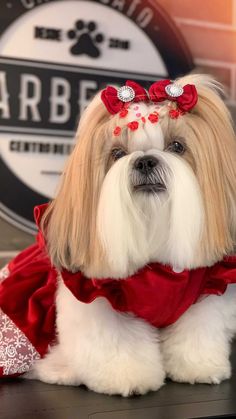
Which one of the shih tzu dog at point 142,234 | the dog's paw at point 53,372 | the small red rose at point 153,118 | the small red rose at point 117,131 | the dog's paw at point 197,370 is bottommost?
the dog's paw at point 53,372

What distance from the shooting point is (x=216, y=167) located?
1018 millimetres

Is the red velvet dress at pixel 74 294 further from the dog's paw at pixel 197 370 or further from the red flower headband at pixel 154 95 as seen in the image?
the red flower headband at pixel 154 95

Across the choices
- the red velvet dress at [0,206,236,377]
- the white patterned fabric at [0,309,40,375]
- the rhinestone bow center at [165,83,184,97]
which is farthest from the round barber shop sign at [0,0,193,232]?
the rhinestone bow center at [165,83,184,97]

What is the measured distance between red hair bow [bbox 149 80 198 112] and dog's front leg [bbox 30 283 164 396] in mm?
429

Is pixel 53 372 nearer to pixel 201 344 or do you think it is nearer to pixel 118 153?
pixel 201 344

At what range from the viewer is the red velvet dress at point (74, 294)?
1054 millimetres

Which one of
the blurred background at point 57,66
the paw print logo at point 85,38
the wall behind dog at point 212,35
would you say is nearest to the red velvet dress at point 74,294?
the blurred background at point 57,66

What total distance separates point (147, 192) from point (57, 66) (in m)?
0.89

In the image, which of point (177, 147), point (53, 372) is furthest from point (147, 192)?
point (53, 372)

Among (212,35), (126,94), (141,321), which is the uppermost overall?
(126,94)

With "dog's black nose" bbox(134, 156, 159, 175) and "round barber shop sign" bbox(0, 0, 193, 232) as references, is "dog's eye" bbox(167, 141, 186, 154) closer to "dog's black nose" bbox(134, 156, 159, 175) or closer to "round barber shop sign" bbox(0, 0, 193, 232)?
"dog's black nose" bbox(134, 156, 159, 175)

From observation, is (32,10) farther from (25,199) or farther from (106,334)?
(106,334)

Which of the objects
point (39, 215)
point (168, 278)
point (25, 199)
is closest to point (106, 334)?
point (168, 278)

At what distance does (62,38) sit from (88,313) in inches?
40.0
